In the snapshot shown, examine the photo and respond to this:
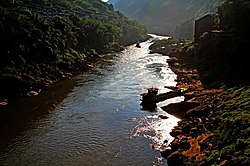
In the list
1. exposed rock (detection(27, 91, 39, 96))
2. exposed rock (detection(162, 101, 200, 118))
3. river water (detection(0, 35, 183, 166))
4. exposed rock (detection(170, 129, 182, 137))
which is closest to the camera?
river water (detection(0, 35, 183, 166))

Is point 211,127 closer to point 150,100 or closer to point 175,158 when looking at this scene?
point 175,158

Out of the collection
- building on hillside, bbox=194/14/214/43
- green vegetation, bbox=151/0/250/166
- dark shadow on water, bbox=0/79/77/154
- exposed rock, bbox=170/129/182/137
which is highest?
building on hillside, bbox=194/14/214/43

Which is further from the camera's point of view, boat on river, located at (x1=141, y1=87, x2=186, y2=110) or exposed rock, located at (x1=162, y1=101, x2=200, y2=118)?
boat on river, located at (x1=141, y1=87, x2=186, y2=110)

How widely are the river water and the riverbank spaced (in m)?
1.78

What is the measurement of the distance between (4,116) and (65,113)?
7.79m

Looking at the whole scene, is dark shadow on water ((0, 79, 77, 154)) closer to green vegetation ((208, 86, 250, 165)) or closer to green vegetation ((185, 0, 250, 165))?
green vegetation ((208, 86, 250, 165))

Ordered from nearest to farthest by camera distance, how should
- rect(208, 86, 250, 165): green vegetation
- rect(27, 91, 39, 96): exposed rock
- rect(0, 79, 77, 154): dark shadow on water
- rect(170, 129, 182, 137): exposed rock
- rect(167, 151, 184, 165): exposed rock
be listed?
rect(208, 86, 250, 165): green vegetation, rect(167, 151, 184, 165): exposed rock, rect(170, 129, 182, 137): exposed rock, rect(0, 79, 77, 154): dark shadow on water, rect(27, 91, 39, 96): exposed rock

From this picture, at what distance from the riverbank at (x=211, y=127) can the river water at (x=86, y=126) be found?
1.78m

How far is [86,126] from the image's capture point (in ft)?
132

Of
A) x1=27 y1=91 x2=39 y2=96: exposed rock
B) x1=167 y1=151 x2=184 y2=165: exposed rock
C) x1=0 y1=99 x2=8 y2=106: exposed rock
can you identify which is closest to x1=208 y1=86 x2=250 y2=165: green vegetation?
x1=167 y1=151 x2=184 y2=165: exposed rock

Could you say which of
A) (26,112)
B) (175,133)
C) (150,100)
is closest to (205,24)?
(150,100)

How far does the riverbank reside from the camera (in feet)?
90.5

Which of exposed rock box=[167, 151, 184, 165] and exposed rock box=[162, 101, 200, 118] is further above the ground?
exposed rock box=[162, 101, 200, 118]

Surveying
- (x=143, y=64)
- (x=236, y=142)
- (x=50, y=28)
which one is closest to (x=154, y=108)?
(x=236, y=142)
